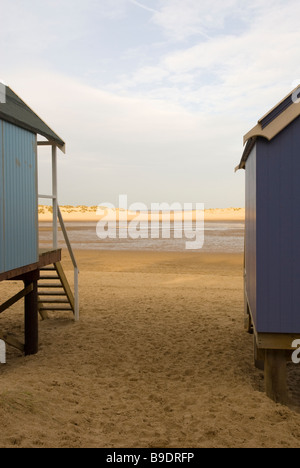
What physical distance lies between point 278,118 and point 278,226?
4.84 feet

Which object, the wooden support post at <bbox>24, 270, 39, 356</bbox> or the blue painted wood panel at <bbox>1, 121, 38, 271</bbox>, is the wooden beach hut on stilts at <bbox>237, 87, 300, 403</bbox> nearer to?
the blue painted wood panel at <bbox>1, 121, 38, 271</bbox>

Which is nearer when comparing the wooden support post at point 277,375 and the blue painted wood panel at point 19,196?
the wooden support post at point 277,375

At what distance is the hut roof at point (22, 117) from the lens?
6.77 meters

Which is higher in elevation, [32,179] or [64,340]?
[32,179]

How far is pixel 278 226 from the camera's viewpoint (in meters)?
5.80

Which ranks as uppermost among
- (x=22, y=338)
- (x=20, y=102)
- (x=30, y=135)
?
(x=20, y=102)

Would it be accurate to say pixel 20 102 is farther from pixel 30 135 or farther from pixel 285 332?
pixel 285 332

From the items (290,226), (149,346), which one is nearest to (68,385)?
(149,346)

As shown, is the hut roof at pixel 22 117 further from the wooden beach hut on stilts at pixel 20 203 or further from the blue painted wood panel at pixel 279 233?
the blue painted wood panel at pixel 279 233

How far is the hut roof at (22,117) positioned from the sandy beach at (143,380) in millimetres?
4213

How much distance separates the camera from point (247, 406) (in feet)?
19.3

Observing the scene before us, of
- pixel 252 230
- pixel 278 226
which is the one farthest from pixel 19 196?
pixel 278 226

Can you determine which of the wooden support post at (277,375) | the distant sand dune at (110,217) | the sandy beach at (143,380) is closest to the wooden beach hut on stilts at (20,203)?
the sandy beach at (143,380)

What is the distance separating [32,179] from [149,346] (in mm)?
4314
